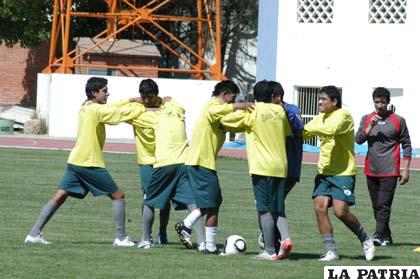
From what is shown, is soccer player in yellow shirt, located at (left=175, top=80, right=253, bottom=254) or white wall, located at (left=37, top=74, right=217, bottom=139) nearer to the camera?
soccer player in yellow shirt, located at (left=175, top=80, right=253, bottom=254)

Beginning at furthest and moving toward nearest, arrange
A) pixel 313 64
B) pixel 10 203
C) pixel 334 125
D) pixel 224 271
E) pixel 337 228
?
pixel 313 64
pixel 10 203
pixel 337 228
pixel 334 125
pixel 224 271

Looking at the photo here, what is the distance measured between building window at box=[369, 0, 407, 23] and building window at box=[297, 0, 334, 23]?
1442 millimetres

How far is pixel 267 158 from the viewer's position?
13562 mm

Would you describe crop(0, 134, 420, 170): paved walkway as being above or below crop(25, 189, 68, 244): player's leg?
below

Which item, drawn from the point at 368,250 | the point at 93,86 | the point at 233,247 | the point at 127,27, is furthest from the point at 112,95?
the point at 368,250

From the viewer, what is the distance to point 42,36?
50000 mm

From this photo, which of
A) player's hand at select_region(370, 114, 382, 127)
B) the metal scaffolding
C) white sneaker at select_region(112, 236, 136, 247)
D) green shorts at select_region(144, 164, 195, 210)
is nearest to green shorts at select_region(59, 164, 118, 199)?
green shorts at select_region(144, 164, 195, 210)

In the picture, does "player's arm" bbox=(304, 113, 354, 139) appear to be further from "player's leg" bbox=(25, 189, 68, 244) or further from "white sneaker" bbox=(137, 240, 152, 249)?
"player's leg" bbox=(25, 189, 68, 244)

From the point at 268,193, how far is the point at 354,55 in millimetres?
31121

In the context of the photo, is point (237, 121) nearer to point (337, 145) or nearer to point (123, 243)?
point (337, 145)

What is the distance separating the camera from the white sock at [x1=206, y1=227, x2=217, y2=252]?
14.1m

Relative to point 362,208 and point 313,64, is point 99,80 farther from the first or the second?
point 313,64

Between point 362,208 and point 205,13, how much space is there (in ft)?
96.6

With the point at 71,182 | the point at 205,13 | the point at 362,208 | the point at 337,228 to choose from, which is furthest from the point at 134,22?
the point at 71,182
